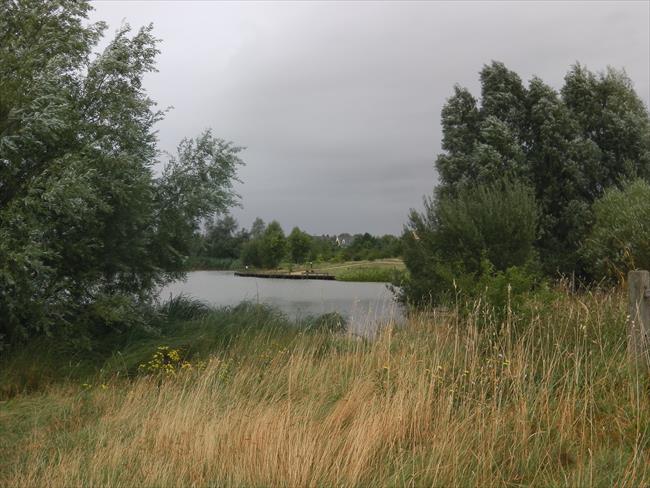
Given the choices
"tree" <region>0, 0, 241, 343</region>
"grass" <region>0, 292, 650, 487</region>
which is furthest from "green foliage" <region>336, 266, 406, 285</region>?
"grass" <region>0, 292, 650, 487</region>

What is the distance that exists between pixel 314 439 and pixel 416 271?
35.5 ft

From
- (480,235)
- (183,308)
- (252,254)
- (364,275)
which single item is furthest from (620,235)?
(252,254)

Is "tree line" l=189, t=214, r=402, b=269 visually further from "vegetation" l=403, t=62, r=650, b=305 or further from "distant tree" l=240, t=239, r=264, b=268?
"vegetation" l=403, t=62, r=650, b=305

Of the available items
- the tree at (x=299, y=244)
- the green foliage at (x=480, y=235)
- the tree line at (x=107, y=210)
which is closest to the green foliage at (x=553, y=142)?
the tree line at (x=107, y=210)

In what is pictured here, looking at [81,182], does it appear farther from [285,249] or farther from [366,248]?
[366,248]

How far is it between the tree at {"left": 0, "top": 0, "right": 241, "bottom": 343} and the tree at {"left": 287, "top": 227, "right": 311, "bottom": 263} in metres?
45.4

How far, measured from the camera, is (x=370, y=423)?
4383 mm

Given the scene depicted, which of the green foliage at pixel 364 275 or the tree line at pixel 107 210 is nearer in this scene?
the tree line at pixel 107 210

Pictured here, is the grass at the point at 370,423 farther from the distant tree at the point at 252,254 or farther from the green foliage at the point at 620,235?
the distant tree at the point at 252,254

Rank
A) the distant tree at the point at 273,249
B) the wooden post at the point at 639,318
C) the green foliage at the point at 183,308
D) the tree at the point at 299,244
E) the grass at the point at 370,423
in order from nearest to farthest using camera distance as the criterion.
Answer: the grass at the point at 370,423 < the wooden post at the point at 639,318 < the green foliage at the point at 183,308 < the distant tree at the point at 273,249 < the tree at the point at 299,244

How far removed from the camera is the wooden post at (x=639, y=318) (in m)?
5.32

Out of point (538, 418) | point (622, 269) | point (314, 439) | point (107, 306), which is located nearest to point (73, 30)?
point (107, 306)

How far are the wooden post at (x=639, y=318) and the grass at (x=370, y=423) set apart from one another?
0.50ft

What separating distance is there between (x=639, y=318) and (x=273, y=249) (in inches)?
1664
